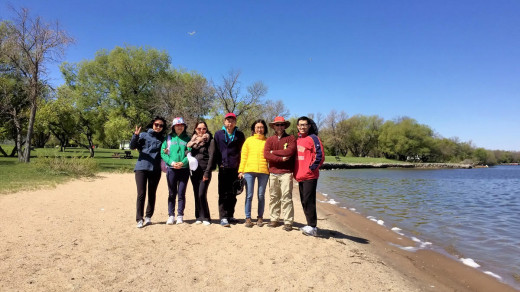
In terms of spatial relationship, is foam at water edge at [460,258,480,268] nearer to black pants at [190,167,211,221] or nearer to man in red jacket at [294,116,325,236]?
man in red jacket at [294,116,325,236]

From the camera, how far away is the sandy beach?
131 inches

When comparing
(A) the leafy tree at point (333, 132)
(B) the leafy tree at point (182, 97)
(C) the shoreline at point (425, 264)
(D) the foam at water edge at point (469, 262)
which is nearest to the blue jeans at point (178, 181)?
(C) the shoreline at point (425, 264)

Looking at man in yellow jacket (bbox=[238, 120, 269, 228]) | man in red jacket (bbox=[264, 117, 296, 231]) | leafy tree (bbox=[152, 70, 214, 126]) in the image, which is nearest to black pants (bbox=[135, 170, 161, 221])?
man in yellow jacket (bbox=[238, 120, 269, 228])

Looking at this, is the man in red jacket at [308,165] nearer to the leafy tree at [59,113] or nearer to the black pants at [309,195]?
the black pants at [309,195]

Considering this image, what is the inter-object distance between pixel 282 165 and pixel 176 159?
6.62 feet

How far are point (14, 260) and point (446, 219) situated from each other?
10145 mm

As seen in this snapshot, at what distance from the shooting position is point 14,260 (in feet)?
12.0

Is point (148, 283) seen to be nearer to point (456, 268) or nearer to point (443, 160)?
point (456, 268)

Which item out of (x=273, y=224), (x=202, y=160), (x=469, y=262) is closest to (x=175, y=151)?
(x=202, y=160)

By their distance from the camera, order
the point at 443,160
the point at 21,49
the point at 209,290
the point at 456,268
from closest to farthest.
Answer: the point at 209,290 → the point at 456,268 → the point at 21,49 → the point at 443,160

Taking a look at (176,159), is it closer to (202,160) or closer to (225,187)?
(202,160)

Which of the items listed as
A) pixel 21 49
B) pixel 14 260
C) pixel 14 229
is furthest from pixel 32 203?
pixel 21 49

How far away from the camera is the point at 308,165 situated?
5.05 meters

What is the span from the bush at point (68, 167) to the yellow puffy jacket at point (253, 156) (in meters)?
11.8
